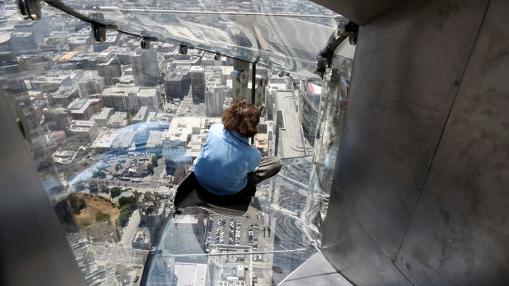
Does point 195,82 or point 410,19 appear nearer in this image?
point 410,19

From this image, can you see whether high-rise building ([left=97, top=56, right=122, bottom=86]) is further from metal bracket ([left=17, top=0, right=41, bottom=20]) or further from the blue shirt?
metal bracket ([left=17, top=0, right=41, bottom=20])

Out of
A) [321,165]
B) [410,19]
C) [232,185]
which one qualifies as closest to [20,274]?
[410,19]

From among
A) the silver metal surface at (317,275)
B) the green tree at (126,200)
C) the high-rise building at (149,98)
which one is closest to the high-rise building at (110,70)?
the high-rise building at (149,98)

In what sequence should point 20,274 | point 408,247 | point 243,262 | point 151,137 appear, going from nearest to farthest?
point 20,274, point 408,247, point 243,262, point 151,137

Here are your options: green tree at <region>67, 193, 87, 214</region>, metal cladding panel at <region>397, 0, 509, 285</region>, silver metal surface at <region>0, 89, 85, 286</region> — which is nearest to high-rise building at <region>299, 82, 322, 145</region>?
green tree at <region>67, 193, 87, 214</region>

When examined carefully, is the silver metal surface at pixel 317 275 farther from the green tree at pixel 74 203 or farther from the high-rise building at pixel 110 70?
the high-rise building at pixel 110 70

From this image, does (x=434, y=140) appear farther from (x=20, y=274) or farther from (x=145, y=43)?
(x=145, y=43)
